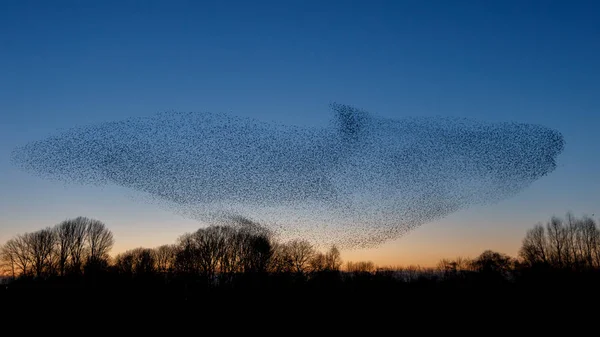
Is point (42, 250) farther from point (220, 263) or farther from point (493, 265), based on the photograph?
Answer: point (493, 265)

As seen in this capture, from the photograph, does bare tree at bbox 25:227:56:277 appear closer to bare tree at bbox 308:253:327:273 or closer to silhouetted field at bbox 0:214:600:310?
silhouetted field at bbox 0:214:600:310

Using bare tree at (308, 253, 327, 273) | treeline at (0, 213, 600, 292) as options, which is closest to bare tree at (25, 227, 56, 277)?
treeline at (0, 213, 600, 292)

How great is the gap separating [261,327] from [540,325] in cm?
3776

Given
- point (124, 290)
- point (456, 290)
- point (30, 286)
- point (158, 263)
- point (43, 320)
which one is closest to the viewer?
point (43, 320)

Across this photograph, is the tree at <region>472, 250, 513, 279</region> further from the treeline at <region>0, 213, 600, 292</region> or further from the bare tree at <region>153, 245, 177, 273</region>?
the bare tree at <region>153, 245, 177, 273</region>

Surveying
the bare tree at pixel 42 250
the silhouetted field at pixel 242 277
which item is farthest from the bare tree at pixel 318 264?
the bare tree at pixel 42 250

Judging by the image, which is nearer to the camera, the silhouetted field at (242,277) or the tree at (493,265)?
the silhouetted field at (242,277)

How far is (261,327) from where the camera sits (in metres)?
58.6

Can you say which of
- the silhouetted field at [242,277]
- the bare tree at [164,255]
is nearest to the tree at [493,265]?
the silhouetted field at [242,277]

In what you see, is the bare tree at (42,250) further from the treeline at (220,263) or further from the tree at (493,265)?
the tree at (493,265)

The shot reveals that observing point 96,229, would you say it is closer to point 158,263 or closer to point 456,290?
point 158,263

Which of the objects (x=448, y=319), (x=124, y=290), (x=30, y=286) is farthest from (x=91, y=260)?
(x=448, y=319)

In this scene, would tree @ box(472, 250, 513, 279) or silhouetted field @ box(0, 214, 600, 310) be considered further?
tree @ box(472, 250, 513, 279)

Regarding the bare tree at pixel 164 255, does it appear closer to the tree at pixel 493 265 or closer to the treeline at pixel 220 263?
the treeline at pixel 220 263
